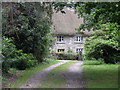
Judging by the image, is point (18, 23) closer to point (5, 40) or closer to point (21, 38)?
point (21, 38)

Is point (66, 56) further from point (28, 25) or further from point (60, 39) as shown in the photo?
point (28, 25)

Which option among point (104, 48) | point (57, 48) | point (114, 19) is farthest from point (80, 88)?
point (57, 48)

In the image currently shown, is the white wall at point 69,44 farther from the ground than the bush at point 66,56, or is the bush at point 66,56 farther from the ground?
the white wall at point 69,44

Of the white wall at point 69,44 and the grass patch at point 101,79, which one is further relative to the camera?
the white wall at point 69,44

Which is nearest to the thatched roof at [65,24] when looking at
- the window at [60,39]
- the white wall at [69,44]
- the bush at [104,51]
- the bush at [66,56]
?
the window at [60,39]

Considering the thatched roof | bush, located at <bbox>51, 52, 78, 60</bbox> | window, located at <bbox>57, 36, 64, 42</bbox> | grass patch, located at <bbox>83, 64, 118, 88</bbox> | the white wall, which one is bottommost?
bush, located at <bbox>51, 52, 78, 60</bbox>

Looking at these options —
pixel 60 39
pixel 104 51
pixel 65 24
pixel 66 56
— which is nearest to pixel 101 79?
pixel 104 51

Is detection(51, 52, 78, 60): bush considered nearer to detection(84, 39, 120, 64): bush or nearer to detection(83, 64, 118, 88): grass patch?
detection(84, 39, 120, 64): bush

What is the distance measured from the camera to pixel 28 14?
16906 mm

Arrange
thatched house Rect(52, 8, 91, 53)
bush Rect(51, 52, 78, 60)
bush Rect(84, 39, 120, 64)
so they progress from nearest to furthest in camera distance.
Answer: bush Rect(84, 39, 120, 64) < bush Rect(51, 52, 78, 60) < thatched house Rect(52, 8, 91, 53)

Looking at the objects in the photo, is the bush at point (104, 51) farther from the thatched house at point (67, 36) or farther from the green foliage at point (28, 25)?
the thatched house at point (67, 36)

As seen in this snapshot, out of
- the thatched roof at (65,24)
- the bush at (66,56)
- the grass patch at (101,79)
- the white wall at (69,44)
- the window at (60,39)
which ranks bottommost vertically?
the bush at (66,56)

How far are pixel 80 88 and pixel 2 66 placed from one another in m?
4.51

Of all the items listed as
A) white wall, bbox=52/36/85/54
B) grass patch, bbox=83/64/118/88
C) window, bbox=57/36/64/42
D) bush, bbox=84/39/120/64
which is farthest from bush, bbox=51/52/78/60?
grass patch, bbox=83/64/118/88
